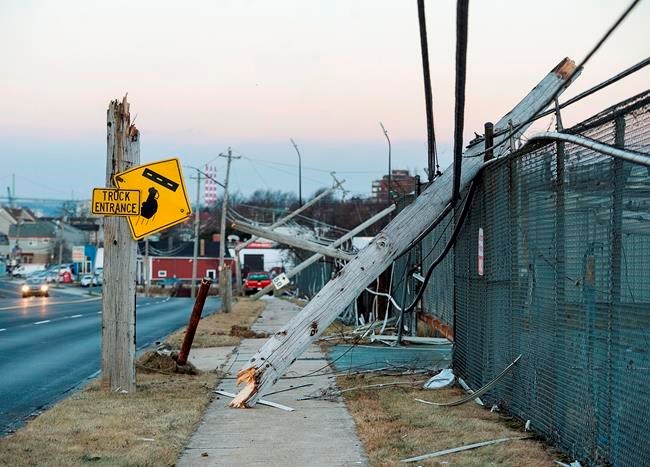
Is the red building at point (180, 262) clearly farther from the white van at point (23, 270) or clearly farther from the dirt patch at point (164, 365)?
the dirt patch at point (164, 365)

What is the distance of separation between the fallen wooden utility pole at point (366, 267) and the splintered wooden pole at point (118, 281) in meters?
1.60

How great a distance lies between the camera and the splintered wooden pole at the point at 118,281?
1102cm

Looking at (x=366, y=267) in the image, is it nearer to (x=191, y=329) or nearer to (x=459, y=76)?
(x=459, y=76)

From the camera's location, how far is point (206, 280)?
14.5 metres

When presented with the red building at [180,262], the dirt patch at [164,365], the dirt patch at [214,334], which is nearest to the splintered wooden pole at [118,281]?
the dirt patch at [164,365]

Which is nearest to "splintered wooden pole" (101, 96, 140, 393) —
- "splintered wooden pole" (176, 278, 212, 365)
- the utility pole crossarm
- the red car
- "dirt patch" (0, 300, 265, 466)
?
"dirt patch" (0, 300, 265, 466)

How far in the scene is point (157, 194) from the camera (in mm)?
11312

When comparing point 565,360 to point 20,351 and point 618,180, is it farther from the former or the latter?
point 20,351

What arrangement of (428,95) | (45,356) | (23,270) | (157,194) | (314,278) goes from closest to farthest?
1. (428,95)
2. (157,194)
3. (45,356)
4. (314,278)
5. (23,270)

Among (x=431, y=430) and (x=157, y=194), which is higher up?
(x=157, y=194)

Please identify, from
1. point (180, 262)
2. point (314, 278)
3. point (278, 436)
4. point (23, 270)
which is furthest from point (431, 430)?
point (23, 270)

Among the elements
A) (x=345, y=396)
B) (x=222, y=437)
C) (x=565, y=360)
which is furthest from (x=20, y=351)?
(x=565, y=360)

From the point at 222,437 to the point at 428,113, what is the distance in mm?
3988

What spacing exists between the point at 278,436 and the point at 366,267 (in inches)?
99.9
